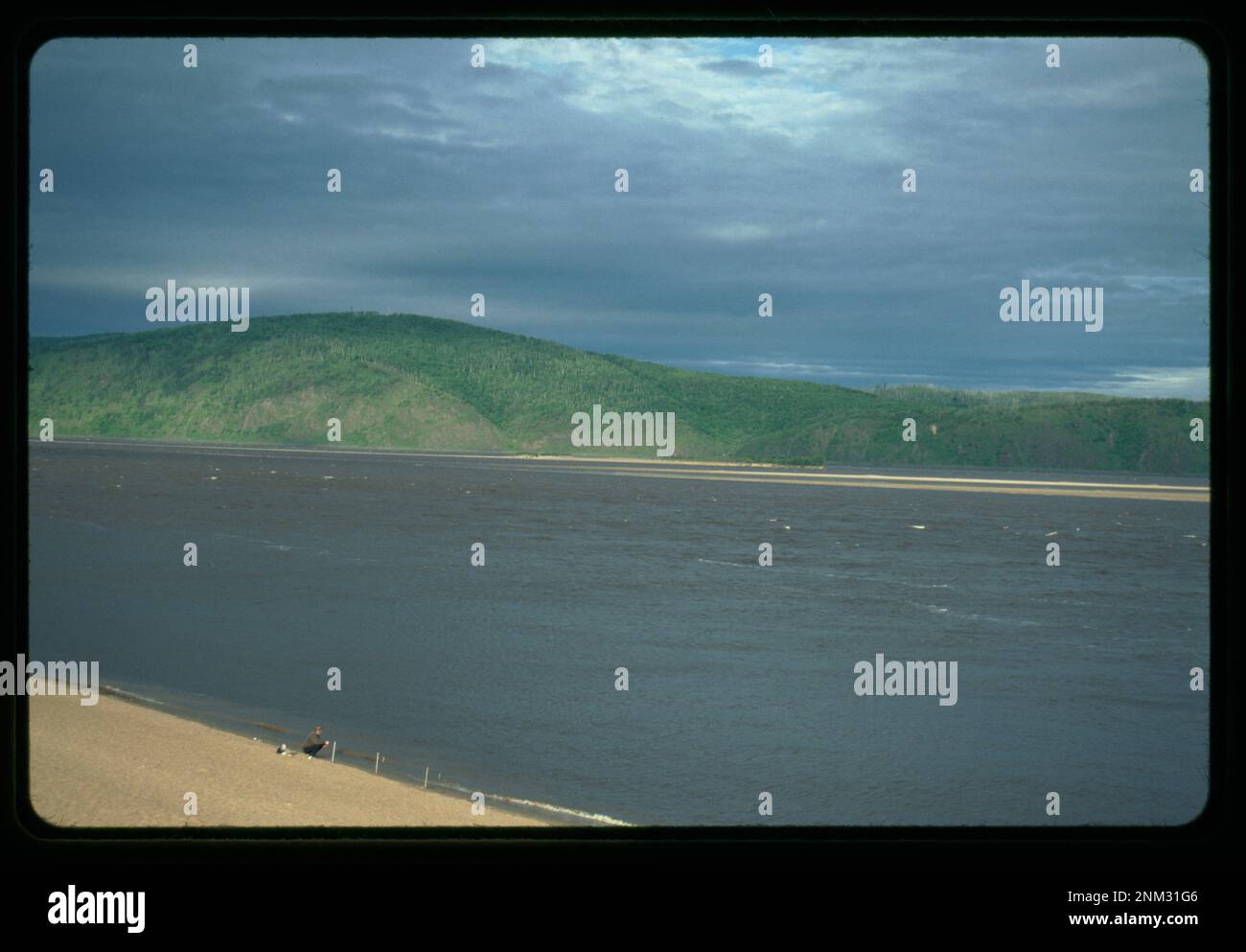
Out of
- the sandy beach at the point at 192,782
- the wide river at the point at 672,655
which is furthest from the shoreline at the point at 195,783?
the wide river at the point at 672,655

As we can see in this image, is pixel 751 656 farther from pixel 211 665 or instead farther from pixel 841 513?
pixel 841 513

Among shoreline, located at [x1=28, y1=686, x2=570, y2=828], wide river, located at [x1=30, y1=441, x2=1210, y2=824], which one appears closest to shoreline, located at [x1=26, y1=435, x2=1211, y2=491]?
wide river, located at [x1=30, y1=441, x2=1210, y2=824]

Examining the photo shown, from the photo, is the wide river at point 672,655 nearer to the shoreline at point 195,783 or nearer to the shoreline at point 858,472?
the shoreline at point 195,783

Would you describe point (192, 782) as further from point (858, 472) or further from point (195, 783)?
point (858, 472)

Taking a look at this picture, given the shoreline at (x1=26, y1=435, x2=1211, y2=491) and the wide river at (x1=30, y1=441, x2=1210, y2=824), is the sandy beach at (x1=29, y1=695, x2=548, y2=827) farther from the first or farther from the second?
the shoreline at (x1=26, y1=435, x2=1211, y2=491)

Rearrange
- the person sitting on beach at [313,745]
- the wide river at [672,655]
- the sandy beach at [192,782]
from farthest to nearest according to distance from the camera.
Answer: the wide river at [672,655]
the person sitting on beach at [313,745]
the sandy beach at [192,782]

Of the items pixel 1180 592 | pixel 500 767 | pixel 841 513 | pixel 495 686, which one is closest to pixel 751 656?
pixel 495 686

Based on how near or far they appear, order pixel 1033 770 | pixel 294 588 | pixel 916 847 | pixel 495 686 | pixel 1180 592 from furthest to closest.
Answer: pixel 1180 592, pixel 294 588, pixel 495 686, pixel 1033 770, pixel 916 847

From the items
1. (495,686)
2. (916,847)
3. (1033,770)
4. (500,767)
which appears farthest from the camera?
(495,686)
